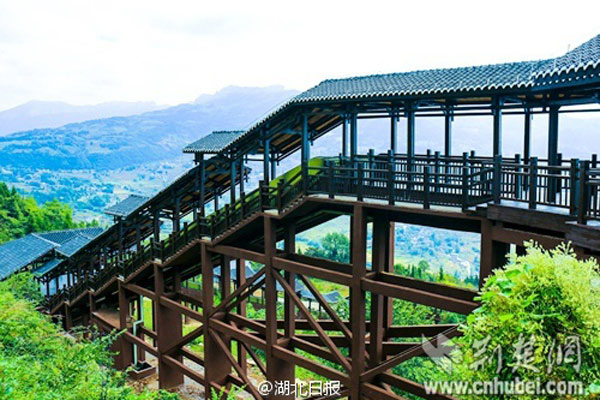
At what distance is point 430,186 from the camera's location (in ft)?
29.2

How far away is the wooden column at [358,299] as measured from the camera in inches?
383

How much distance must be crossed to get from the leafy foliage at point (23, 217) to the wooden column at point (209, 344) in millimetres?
27665

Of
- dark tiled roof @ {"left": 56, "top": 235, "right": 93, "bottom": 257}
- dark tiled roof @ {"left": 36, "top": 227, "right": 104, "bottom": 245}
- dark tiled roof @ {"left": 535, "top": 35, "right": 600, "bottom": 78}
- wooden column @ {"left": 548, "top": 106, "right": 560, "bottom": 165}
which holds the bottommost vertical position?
dark tiled roof @ {"left": 36, "top": 227, "right": 104, "bottom": 245}

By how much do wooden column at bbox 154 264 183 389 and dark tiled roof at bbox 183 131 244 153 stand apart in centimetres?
408

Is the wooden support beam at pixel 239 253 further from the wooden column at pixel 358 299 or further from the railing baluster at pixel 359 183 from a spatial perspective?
the railing baluster at pixel 359 183

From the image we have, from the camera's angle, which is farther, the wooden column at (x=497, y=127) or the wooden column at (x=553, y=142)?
the wooden column at (x=497, y=127)

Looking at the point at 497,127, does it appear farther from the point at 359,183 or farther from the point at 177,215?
the point at 177,215

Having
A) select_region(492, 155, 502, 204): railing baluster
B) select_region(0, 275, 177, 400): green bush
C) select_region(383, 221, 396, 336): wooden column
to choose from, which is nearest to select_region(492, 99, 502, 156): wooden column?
select_region(492, 155, 502, 204): railing baluster

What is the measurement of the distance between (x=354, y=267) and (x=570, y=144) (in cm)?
9301

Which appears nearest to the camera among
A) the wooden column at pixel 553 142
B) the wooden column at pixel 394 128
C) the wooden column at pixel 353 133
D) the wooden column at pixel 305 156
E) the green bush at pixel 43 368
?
the green bush at pixel 43 368

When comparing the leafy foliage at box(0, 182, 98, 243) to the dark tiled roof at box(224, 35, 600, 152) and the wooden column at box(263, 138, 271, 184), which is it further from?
the dark tiled roof at box(224, 35, 600, 152)

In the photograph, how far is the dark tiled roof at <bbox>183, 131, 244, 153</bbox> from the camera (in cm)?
1308

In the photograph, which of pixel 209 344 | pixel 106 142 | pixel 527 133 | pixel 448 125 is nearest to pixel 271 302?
pixel 209 344

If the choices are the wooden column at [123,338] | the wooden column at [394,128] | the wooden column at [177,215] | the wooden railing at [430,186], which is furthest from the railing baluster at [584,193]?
the wooden column at [123,338]
